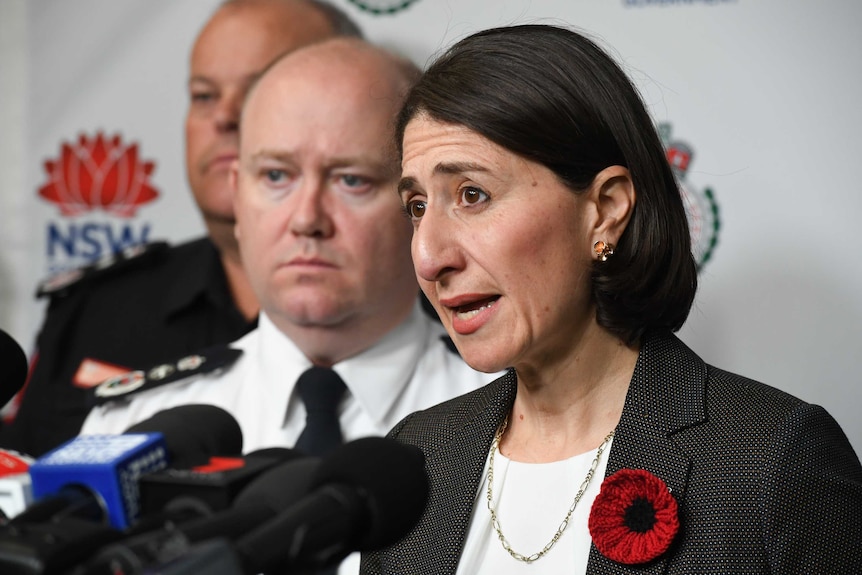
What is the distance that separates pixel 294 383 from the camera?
2.15m

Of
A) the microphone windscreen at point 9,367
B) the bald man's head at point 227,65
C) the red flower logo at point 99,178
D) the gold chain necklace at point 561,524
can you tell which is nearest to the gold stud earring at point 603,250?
the gold chain necklace at point 561,524

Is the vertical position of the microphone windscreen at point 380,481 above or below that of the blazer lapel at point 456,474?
above

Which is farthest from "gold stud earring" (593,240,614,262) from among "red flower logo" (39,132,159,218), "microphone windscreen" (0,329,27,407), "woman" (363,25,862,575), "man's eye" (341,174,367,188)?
"red flower logo" (39,132,159,218)

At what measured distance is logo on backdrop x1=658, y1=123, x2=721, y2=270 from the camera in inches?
81.4

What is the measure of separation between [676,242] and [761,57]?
68cm

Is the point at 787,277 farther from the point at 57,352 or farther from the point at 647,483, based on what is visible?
the point at 57,352

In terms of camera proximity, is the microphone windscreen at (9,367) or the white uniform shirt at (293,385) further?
the white uniform shirt at (293,385)

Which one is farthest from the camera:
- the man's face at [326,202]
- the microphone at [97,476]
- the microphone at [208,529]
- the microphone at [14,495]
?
the man's face at [326,202]

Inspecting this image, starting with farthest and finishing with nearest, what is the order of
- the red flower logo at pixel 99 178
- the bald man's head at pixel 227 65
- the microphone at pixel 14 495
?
the red flower logo at pixel 99 178, the bald man's head at pixel 227 65, the microphone at pixel 14 495

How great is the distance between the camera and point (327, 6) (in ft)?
7.86

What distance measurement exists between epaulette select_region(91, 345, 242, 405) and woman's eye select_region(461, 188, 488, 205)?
933 millimetres

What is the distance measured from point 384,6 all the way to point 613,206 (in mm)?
1018

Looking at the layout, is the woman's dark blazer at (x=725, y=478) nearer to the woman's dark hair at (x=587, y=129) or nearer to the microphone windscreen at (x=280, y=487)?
the woman's dark hair at (x=587, y=129)

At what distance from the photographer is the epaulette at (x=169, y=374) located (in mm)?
2223
